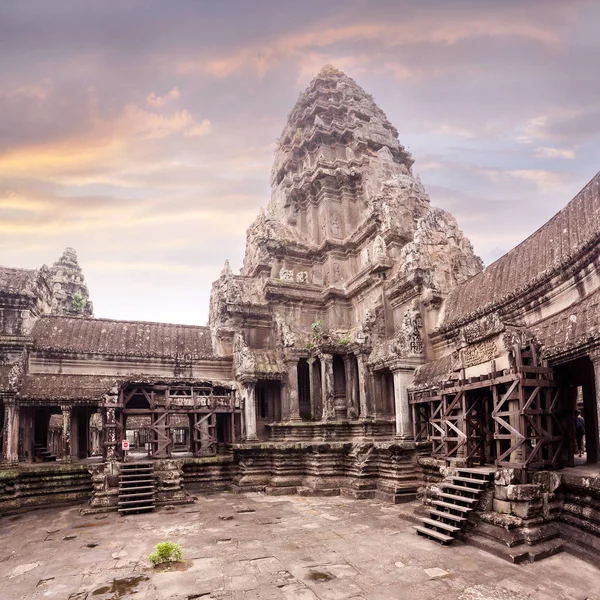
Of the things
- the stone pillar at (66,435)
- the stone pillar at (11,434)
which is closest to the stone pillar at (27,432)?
the stone pillar at (66,435)

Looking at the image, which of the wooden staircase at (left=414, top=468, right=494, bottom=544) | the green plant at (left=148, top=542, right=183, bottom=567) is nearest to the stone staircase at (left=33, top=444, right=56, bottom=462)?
the green plant at (left=148, top=542, right=183, bottom=567)

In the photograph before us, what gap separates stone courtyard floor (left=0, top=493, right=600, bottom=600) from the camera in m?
7.89

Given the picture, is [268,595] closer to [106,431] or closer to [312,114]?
[106,431]

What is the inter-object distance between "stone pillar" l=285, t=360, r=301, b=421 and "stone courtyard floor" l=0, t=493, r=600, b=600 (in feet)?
25.9

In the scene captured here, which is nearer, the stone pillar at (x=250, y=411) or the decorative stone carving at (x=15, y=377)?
the decorative stone carving at (x=15, y=377)

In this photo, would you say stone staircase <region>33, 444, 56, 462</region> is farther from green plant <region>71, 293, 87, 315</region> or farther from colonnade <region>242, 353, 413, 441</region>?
green plant <region>71, 293, 87, 315</region>

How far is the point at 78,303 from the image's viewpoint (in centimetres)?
4044

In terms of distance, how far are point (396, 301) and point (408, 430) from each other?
5931 mm

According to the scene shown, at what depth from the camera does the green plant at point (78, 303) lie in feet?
132

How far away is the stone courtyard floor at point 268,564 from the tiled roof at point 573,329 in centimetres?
423

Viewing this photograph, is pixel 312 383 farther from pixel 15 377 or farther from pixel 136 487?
pixel 15 377

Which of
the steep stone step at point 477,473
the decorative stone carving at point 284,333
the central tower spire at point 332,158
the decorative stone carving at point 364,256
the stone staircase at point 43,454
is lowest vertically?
the stone staircase at point 43,454

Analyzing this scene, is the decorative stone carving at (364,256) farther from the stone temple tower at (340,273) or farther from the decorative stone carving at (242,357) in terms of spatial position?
the decorative stone carving at (242,357)

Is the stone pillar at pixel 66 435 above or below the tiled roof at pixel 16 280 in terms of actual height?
below
